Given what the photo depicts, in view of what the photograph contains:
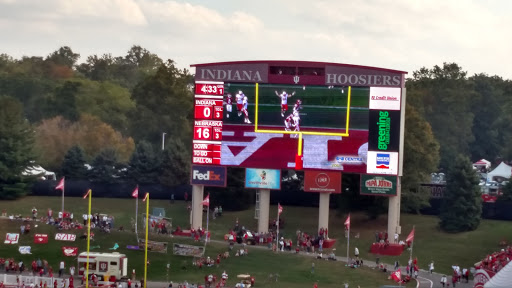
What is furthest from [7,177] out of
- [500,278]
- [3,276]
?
[500,278]

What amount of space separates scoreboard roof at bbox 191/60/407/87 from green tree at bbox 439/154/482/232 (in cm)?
1181

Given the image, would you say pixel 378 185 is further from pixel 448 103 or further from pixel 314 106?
pixel 448 103

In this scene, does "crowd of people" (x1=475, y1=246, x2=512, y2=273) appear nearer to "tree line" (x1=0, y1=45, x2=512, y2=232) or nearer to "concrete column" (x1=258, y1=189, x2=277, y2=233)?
"tree line" (x1=0, y1=45, x2=512, y2=232)

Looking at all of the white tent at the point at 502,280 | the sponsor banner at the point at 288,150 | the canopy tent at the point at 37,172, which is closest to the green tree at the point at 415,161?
the sponsor banner at the point at 288,150

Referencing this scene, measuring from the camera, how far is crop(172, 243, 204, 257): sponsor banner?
84.6 metres

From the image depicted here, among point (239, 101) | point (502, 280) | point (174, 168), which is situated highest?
point (239, 101)

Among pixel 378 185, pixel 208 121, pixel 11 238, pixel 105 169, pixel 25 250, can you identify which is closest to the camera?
pixel 25 250

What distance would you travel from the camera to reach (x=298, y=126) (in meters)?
87.1

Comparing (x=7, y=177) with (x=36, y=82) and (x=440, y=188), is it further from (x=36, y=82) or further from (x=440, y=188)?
(x=36, y=82)

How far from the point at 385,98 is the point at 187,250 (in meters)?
17.0

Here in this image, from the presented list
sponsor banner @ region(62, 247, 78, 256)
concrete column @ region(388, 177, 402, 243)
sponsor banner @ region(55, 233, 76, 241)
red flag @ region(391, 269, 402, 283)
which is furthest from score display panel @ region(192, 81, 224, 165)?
red flag @ region(391, 269, 402, 283)

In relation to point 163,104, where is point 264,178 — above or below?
below

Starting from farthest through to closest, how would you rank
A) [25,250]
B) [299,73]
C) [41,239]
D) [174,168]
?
[174,168] < [299,73] < [41,239] < [25,250]

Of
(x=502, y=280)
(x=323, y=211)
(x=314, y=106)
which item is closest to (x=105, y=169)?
(x=323, y=211)
